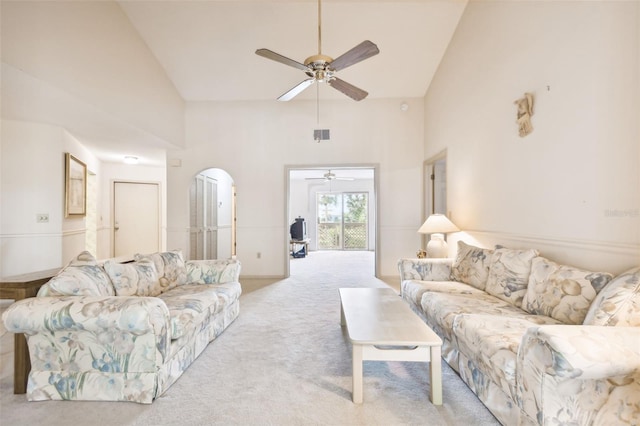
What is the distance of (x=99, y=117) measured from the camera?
3.83 metres

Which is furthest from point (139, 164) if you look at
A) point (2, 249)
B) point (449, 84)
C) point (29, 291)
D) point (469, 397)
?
point (469, 397)

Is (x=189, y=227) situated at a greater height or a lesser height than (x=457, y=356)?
greater

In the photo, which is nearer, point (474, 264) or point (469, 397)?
point (469, 397)

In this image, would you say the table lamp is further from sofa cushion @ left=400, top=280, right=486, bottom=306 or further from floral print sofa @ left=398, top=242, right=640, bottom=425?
floral print sofa @ left=398, top=242, right=640, bottom=425

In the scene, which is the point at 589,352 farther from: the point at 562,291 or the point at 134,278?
the point at 134,278

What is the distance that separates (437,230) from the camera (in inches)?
155

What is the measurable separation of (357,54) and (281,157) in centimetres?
317

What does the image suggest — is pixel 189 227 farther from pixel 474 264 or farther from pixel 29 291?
pixel 474 264

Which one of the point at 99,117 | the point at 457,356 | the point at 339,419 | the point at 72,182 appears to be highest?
the point at 99,117

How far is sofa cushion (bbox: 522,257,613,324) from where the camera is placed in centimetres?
181

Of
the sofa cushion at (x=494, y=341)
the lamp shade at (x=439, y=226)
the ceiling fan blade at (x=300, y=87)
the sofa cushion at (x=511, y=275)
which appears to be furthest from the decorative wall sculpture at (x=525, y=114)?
the ceiling fan blade at (x=300, y=87)

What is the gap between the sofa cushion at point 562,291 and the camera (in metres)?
1.81

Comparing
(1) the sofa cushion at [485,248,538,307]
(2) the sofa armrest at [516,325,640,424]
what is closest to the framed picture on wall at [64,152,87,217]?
(1) the sofa cushion at [485,248,538,307]

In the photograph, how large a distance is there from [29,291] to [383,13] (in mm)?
4496
